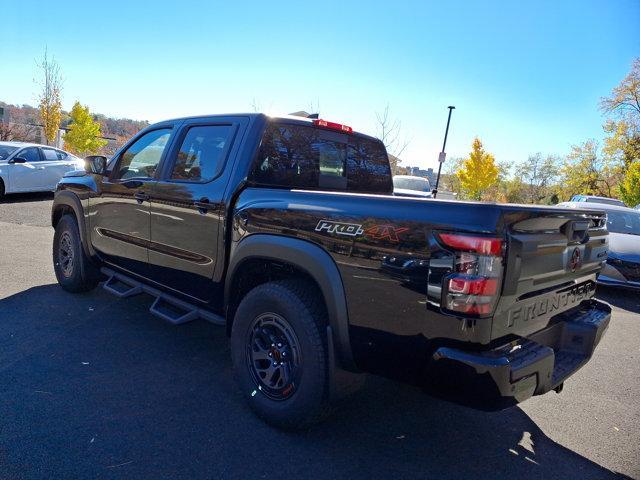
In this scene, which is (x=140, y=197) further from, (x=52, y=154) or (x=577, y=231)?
(x=52, y=154)

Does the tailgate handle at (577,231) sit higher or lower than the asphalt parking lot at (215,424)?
higher

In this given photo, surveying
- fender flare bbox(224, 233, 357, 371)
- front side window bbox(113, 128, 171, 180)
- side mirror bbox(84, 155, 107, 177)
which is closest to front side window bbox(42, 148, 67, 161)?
side mirror bbox(84, 155, 107, 177)

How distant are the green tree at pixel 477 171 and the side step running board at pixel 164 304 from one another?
138 feet

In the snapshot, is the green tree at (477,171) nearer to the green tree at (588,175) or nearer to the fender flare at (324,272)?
the green tree at (588,175)

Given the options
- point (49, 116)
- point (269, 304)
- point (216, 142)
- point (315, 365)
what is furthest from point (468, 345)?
point (49, 116)

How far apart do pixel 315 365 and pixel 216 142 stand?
1851 mm

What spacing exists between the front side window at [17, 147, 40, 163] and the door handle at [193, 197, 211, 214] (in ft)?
38.2

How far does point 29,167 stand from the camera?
1239cm

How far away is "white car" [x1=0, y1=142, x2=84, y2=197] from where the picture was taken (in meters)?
11.9

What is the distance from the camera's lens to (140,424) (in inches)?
106

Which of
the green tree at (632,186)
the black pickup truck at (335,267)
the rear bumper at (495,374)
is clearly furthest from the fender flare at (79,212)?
the green tree at (632,186)

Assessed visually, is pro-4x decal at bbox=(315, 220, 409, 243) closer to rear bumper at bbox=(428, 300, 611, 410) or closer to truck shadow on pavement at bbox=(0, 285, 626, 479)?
rear bumper at bbox=(428, 300, 611, 410)

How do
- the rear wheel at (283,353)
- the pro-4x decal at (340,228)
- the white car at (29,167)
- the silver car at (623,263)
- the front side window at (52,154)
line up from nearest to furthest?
the pro-4x decal at (340,228) < the rear wheel at (283,353) < the silver car at (623,263) < the white car at (29,167) < the front side window at (52,154)

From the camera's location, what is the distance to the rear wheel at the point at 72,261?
4824 millimetres
